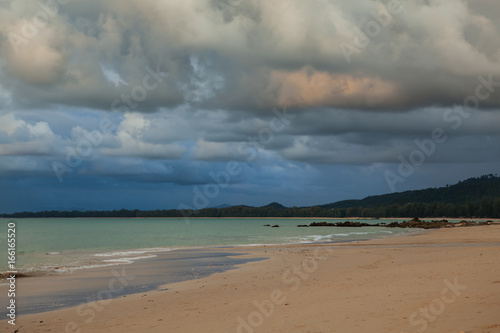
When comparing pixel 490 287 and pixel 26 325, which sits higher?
pixel 490 287

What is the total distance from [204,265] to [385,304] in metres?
19.3

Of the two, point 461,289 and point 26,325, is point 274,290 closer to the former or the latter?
point 461,289

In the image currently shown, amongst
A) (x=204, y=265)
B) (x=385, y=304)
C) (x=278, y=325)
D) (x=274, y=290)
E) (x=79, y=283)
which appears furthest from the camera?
(x=204, y=265)

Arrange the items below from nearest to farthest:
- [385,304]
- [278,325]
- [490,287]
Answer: [278,325] → [385,304] → [490,287]

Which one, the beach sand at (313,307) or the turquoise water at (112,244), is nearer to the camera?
the beach sand at (313,307)

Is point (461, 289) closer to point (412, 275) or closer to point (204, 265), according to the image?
point (412, 275)

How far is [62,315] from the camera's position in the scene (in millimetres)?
14609

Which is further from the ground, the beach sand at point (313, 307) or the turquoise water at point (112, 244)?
the beach sand at point (313, 307)

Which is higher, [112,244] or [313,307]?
[313,307]

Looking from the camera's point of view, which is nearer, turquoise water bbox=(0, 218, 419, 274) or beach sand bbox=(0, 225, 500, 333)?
beach sand bbox=(0, 225, 500, 333)

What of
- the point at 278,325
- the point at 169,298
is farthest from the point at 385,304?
the point at 169,298

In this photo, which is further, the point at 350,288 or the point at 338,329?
the point at 350,288

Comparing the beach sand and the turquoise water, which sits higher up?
the beach sand

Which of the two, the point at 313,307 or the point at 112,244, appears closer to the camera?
the point at 313,307
